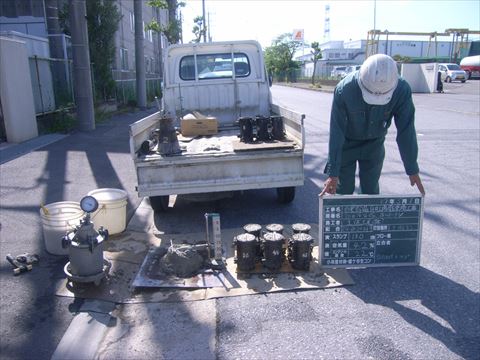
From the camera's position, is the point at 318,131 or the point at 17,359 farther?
the point at 318,131

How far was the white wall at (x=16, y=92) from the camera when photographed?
9.75 meters

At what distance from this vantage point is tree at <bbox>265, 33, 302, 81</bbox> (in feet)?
252

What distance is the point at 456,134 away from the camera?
A: 1215 centimetres

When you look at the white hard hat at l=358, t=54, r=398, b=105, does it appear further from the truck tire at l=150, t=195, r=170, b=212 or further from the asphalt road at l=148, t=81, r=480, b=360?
the truck tire at l=150, t=195, r=170, b=212

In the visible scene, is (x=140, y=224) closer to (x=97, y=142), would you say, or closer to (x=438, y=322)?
(x=438, y=322)

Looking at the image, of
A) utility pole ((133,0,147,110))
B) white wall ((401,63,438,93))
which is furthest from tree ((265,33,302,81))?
utility pole ((133,0,147,110))

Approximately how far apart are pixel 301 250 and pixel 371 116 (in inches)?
52.2

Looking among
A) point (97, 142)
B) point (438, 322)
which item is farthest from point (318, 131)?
point (438, 322)

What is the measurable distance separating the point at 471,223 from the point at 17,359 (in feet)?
16.2

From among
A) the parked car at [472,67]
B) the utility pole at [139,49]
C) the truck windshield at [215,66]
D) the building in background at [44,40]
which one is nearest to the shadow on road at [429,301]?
the truck windshield at [215,66]

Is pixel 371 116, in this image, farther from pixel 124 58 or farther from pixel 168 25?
pixel 168 25

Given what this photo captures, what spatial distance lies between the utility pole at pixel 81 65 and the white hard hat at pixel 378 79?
11061mm

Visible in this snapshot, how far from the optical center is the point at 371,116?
382 cm

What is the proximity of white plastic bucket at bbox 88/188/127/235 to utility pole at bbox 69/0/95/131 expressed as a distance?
29.8 ft
